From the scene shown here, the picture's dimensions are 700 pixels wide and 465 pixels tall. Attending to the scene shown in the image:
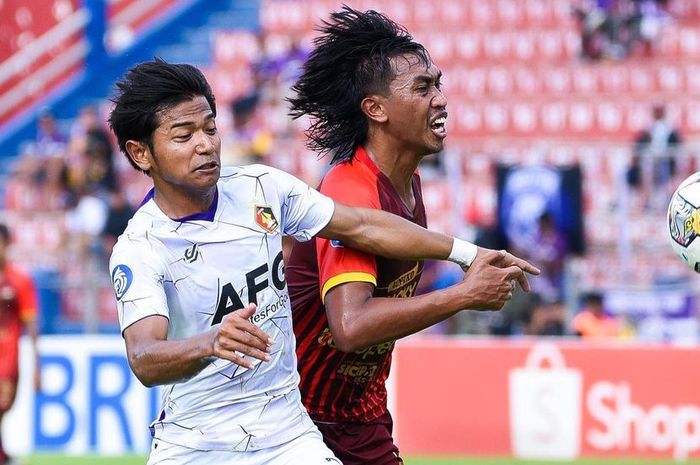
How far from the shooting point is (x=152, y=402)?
11977 millimetres

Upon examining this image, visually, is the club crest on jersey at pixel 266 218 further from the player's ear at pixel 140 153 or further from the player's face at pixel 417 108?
the player's face at pixel 417 108

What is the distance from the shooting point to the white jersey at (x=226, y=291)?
4.69 m

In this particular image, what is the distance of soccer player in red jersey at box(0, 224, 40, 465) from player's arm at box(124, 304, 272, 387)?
6488 millimetres

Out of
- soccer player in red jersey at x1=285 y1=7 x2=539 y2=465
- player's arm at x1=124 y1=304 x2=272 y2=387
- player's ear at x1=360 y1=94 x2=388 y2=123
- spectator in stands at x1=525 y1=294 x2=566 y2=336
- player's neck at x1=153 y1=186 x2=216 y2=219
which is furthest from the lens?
spectator in stands at x1=525 y1=294 x2=566 y2=336

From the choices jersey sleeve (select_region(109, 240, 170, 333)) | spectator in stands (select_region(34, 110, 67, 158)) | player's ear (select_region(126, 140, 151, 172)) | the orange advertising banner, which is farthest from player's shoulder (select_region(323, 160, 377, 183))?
spectator in stands (select_region(34, 110, 67, 158))

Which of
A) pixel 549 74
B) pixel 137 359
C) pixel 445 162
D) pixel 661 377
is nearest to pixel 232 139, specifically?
pixel 445 162

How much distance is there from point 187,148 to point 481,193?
10566 millimetres

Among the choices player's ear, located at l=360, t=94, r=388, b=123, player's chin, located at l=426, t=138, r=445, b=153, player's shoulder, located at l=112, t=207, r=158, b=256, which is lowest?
player's shoulder, located at l=112, t=207, r=158, b=256

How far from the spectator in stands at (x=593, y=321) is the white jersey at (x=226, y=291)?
7723mm

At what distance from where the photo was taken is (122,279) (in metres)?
4.52

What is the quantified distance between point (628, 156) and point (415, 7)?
7.05 meters

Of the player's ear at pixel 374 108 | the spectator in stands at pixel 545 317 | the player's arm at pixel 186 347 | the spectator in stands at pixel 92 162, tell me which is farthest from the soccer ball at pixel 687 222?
the spectator in stands at pixel 92 162

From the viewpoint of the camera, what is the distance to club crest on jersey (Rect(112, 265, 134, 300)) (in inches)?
177

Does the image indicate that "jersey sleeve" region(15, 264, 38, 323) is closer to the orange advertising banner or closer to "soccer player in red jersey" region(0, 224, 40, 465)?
"soccer player in red jersey" region(0, 224, 40, 465)
